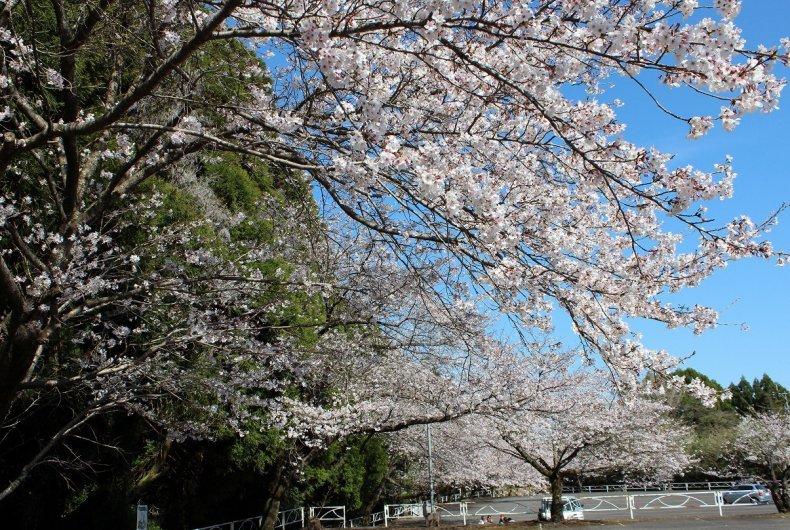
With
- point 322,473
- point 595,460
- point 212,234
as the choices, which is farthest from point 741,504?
point 212,234

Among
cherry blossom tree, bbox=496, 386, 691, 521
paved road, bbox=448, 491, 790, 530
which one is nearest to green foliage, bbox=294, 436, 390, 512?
cherry blossom tree, bbox=496, 386, 691, 521

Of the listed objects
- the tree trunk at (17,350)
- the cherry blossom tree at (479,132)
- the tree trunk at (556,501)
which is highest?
the cherry blossom tree at (479,132)

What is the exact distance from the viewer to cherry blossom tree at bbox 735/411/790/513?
21.0m

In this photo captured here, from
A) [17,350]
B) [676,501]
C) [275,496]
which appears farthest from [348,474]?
[676,501]

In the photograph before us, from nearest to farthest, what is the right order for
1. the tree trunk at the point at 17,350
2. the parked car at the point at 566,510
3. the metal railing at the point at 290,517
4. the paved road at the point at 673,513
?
the tree trunk at the point at 17,350 → the metal railing at the point at 290,517 → the paved road at the point at 673,513 → the parked car at the point at 566,510

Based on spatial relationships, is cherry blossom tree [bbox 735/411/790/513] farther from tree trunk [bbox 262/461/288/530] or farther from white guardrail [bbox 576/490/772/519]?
tree trunk [bbox 262/461/288/530]

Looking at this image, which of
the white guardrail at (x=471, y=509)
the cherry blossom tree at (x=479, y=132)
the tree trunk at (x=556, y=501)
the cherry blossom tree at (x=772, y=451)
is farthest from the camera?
the cherry blossom tree at (x=772, y=451)

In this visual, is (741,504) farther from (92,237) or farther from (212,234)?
(92,237)

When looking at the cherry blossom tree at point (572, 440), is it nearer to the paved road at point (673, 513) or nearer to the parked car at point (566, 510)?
the parked car at point (566, 510)

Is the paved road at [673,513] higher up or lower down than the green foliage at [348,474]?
lower down

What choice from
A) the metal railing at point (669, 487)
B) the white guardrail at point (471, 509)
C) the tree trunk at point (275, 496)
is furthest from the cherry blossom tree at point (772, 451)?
the tree trunk at point (275, 496)

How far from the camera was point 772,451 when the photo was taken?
69.7 feet

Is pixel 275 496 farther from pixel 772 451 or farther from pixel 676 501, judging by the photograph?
pixel 676 501

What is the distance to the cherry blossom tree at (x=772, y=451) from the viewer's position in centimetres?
2098
